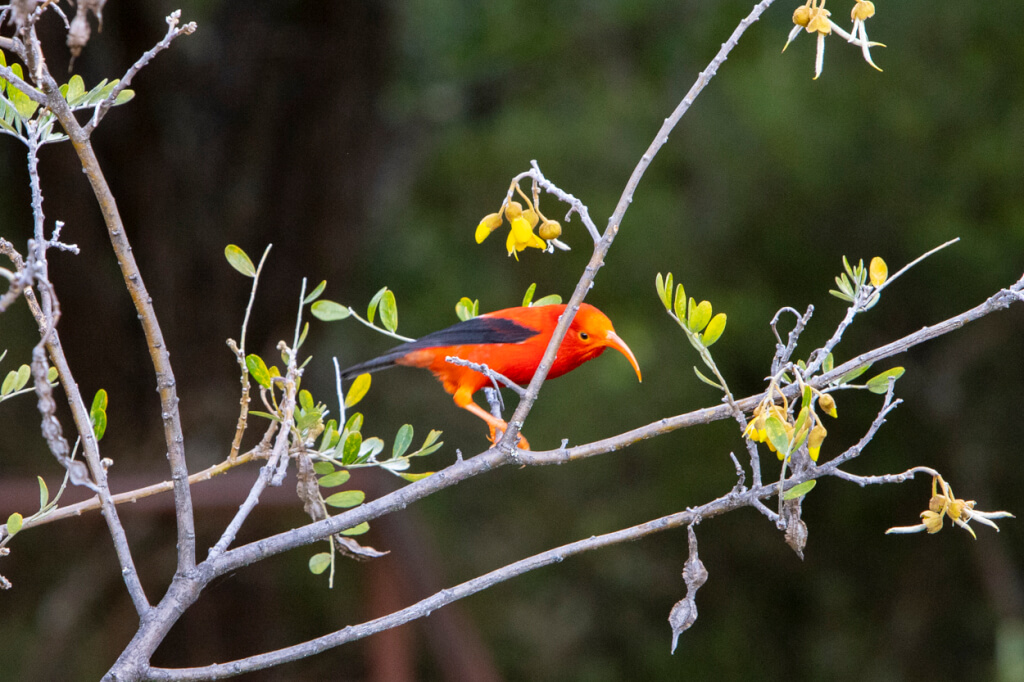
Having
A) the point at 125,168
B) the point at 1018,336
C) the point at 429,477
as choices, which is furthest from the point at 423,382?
the point at 429,477

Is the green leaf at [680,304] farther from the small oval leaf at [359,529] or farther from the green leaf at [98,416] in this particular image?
the green leaf at [98,416]

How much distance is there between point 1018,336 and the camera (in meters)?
5.60

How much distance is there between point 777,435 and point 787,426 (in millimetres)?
27

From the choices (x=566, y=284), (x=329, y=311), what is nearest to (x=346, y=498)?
(x=329, y=311)

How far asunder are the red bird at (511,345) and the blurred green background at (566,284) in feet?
4.35

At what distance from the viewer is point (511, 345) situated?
6.35 feet

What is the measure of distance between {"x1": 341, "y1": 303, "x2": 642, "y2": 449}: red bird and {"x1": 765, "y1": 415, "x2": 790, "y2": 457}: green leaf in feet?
2.58

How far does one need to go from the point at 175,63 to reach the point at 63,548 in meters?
3.20

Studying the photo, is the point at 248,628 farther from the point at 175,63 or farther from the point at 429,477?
the point at 429,477

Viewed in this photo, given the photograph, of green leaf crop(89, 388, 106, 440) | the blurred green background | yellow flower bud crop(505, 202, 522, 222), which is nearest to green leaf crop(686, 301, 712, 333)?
yellow flower bud crop(505, 202, 522, 222)

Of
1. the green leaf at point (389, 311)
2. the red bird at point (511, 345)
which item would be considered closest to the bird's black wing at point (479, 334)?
the red bird at point (511, 345)

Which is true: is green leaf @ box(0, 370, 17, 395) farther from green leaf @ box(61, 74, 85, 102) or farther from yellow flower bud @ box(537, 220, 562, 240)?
yellow flower bud @ box(537, 220, 562, 240)

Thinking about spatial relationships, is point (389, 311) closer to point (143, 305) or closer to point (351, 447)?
point (351, 447)

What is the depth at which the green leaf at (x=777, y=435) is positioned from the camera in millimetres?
1029
